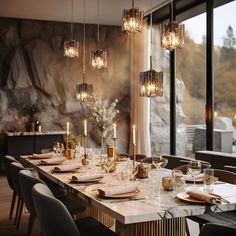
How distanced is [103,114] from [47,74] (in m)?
1.47

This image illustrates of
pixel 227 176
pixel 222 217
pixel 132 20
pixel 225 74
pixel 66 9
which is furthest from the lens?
pixel 66 9

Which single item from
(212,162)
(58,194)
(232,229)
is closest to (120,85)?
(212,162)

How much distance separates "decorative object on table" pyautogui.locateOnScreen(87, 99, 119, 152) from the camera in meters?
7.65

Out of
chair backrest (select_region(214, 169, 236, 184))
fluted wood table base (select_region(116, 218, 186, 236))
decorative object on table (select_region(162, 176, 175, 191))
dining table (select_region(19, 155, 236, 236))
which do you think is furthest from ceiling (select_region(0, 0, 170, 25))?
fluted wood table base (select_region(116, 218, 186, 236))

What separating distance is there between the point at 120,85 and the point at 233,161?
4546mm

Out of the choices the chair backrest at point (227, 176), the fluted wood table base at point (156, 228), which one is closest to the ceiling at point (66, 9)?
the chair backrest at point (227, 176)

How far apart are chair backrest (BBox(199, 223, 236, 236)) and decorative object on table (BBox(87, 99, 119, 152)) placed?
5888 millimetres

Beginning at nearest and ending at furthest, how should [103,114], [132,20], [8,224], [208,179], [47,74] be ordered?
[208,179]
[132,20]
[8,224]
[103,114]
[47,74]

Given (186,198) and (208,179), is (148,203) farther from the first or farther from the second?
(208,179)

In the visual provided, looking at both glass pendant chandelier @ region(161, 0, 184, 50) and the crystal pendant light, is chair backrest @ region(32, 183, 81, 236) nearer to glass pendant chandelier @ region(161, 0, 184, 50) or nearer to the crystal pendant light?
the crystal pendant light

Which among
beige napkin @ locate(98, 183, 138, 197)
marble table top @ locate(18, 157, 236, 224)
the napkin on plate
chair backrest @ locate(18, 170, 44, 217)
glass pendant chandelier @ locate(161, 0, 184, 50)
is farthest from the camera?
Answer: glass pendant chandelier @ locate(161, 0, 184, 50)

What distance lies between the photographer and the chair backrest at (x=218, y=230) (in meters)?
1.70

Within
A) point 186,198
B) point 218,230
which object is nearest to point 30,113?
point 186,198

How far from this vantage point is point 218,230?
5.70 feet
